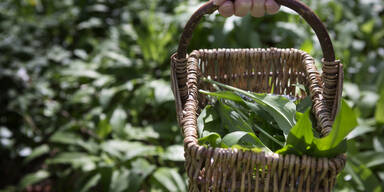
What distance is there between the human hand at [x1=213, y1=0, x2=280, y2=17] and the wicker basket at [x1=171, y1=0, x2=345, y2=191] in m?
0.02

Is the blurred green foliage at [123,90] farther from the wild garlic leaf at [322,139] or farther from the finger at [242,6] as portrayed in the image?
the wild garlic leaf at [322,139]

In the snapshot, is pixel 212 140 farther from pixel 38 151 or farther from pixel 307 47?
pixel 38 151

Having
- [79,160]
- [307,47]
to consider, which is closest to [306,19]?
[307,47]

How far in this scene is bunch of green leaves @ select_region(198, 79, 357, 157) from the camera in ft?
2.21

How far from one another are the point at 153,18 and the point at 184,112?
161 centimetres

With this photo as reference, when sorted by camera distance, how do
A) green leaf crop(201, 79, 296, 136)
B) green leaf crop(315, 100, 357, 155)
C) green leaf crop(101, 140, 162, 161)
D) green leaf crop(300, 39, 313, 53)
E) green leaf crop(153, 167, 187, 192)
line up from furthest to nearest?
1. green leaf crop(101, 140, 162, 161)
2. green leaf crop(153, 167, 187, 192)
3. green leaf crop(300, 39, 313, 53)
4. green leaf crop(201, 79, 296, 136)
5. green leaf crop(315, 100, 357, 155)


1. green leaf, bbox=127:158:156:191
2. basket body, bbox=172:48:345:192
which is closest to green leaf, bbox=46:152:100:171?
green leaf, bbox=127:158:156:191

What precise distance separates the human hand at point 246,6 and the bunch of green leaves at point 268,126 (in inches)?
8.1

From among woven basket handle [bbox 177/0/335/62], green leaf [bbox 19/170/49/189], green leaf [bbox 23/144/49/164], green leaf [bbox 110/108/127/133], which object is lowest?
green leaf [bbox 19/170/49/189]

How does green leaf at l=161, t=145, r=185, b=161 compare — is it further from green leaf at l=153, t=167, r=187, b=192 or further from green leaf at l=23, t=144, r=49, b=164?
green leaf at l=23, t=144, r=49, b=164

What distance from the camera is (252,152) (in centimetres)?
70

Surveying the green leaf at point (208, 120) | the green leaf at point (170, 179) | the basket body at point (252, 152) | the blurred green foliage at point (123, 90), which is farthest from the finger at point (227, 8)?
the green leaf at point (170, 179)

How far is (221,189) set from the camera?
2.42 feet

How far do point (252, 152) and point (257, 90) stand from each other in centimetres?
53
